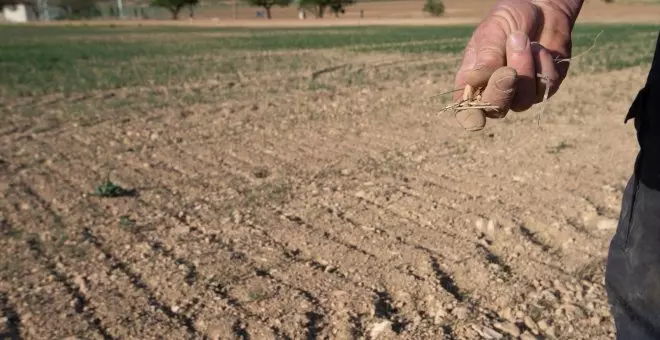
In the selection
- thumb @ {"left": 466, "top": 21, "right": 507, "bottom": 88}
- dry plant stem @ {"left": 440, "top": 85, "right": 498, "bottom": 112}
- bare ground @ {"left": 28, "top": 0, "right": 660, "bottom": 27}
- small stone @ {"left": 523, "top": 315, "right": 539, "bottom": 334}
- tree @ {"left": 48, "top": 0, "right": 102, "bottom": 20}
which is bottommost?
tree @ {"left": 48, "top": 0, "right": 102, "bottom": 20}

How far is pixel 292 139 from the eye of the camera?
788 cm

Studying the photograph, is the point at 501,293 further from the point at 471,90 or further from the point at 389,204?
the point at 471,90

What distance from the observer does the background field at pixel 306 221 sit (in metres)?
3.51

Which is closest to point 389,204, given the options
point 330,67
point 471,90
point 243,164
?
point 243,164

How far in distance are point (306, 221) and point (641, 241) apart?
122 inches

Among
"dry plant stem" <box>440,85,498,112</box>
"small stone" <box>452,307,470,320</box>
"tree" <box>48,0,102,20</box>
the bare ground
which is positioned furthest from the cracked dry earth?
"tree" <box>48,0,102,20</box>

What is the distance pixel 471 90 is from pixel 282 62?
17.3 metres

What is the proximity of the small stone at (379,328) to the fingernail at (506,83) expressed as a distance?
175 centimetres

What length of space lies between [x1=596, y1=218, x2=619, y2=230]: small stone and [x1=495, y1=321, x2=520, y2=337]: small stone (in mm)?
1657

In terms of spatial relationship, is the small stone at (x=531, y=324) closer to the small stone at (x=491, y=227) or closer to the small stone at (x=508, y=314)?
the small stone at (x=508, y=314)

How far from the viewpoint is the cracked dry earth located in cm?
349

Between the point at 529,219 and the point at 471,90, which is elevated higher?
the point at 471,90

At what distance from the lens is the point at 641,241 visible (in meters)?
2.01

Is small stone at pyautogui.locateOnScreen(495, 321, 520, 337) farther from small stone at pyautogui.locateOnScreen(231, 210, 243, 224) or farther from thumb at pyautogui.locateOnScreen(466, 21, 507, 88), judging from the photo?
small stone at pyautogui.locateOnScreen(231, 210, 243, 224)
